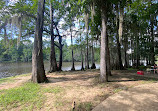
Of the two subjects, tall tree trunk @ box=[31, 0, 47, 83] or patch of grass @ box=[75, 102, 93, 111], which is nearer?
patch of grass @ box=[75, 102, 93, 111]

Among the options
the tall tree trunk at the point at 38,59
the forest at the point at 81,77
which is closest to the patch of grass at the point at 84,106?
the forest at the point at 81,77

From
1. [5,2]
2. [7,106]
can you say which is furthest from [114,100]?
[5,2]

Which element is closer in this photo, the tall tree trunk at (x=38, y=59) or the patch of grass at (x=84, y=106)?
the patch of grass at (x=84, y=106)

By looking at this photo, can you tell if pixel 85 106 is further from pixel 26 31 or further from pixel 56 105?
pixel 26 31

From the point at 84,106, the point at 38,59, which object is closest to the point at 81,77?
the point at 38,59

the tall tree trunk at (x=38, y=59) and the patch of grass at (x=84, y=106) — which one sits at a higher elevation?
the tall tree trunk at (x=38, y=59)

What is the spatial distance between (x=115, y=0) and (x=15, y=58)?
57.6 metres

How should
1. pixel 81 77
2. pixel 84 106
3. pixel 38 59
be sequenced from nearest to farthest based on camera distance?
pixel 84 106
pixel 38 59
pixel 81 77

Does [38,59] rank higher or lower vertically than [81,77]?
higher

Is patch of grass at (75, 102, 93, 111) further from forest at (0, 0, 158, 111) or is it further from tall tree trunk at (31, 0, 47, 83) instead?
tall tree trunk at (31, 0, 47, 83)

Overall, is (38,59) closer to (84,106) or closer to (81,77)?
(81,77)

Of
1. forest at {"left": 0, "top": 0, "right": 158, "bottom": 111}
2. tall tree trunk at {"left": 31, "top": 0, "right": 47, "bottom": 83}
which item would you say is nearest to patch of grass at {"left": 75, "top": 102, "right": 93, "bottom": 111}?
forest at {"left": 0, "top": 0, "right": 158, "bottom": 111}

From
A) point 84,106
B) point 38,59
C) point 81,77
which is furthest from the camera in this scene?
point 81,77

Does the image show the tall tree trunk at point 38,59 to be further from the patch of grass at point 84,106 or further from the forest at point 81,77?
the patch of grass at point 84,106
